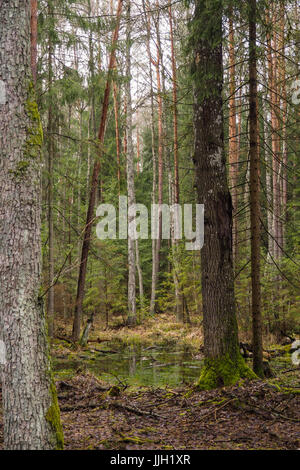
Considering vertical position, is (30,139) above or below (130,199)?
below

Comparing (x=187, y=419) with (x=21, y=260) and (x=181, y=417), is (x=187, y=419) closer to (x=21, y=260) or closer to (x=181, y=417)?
(x=181, y=417)

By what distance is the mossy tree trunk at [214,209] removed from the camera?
5.98 m


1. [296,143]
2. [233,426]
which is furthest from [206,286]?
[296,143]

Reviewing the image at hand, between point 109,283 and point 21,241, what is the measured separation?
47.1 ft

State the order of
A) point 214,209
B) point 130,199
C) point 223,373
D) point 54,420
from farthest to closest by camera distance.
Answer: point 130,199 → point 214,209 → point 223,373 → point 54,420

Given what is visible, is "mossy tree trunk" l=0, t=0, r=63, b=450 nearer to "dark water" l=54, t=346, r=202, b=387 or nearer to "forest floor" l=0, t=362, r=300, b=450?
"forest floor" l=0, t=362, r=300, b=450

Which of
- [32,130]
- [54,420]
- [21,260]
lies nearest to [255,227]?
[32,130]

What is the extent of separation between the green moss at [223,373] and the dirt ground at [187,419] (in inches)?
9.5

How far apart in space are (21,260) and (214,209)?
359 cm

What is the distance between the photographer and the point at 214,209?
20.3ft

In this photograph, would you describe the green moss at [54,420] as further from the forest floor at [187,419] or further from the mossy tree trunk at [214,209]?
the mossy tree trunk at [214,209]

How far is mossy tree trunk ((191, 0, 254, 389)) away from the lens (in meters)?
5.98

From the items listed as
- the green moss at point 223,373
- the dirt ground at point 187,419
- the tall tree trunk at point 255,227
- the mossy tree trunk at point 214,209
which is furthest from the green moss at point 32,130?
the green moss at point 223,373

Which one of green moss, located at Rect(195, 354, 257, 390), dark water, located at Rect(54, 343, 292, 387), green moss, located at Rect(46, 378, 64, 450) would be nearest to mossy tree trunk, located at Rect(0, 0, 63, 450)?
green moss, located at Rect(46, 378, 64, 450)
